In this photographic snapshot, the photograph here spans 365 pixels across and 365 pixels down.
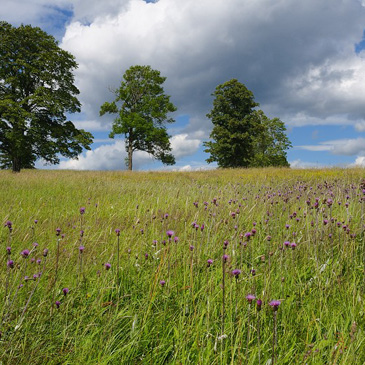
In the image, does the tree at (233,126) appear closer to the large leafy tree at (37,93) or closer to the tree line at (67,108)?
the tree line at (67,108)

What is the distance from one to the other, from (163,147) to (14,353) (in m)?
31.6

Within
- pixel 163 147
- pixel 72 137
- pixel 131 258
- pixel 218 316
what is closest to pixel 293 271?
pixel 218 316

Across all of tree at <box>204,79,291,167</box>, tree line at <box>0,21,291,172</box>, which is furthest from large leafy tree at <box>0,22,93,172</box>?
tree at <box>204,79,291,167</box>

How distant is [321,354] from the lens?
5.19ft

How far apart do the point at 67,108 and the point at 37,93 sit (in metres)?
2.51

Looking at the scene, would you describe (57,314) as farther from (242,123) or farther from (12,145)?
(242,123)

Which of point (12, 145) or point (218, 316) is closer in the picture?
point (218, 316)

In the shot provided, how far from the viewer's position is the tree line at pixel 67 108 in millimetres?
22562

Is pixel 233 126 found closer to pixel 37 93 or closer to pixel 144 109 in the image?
pixel 144 109

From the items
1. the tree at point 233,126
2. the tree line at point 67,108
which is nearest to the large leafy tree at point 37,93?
the tree line at point 67,108

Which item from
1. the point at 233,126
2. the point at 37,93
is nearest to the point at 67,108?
the point at 37,93

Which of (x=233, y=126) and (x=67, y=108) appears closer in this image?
(x=67, y=108)

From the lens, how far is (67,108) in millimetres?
24031

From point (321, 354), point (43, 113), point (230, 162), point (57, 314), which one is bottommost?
point (321, 354)
